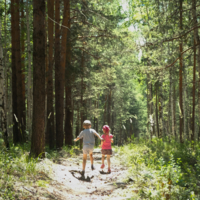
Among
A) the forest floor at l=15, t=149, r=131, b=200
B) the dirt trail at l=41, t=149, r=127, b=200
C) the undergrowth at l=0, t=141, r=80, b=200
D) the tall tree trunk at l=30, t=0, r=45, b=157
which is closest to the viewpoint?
the undergrowth at l=0, t=141, r=80, b=200

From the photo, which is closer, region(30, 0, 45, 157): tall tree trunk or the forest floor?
the forest floor

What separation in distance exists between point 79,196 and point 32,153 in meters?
2.06

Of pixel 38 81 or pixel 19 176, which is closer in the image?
pixel 19 176

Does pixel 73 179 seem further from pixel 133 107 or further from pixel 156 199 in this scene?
pixel 133 107

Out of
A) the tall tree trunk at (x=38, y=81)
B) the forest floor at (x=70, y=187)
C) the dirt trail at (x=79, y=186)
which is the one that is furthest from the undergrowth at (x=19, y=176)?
the tall tree trunk at (x=38, y=81)

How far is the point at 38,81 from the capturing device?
21.5 ft

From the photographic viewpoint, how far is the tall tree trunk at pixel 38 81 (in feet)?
21.3

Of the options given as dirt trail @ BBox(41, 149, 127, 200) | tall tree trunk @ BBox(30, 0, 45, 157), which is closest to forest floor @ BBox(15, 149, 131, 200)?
dirt trail @ BBox(41, 149, 127, 200)

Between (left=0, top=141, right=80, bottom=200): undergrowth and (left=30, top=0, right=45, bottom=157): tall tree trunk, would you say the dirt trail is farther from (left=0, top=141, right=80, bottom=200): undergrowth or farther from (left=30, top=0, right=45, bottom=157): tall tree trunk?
(left=30, top=0, right=45, bottom=157): tall tree trunk

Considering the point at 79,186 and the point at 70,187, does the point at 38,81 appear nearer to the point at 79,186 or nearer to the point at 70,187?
the point at 70,187

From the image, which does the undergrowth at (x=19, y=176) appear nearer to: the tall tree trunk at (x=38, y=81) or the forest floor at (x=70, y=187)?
the forest floor at (x=70, y=187)

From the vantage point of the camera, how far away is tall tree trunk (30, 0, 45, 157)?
6492 mm

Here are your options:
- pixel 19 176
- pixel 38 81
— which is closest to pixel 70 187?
pixel 19 176

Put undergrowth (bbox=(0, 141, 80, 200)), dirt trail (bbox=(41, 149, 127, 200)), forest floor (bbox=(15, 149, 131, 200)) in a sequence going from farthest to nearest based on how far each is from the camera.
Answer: dirt trail (bbox=(41, 149, 127, 200)) → forest floor (bbox=(15, 149, 131, 200)) → undergrowth (bbox=(0, 141, 80, 200))
